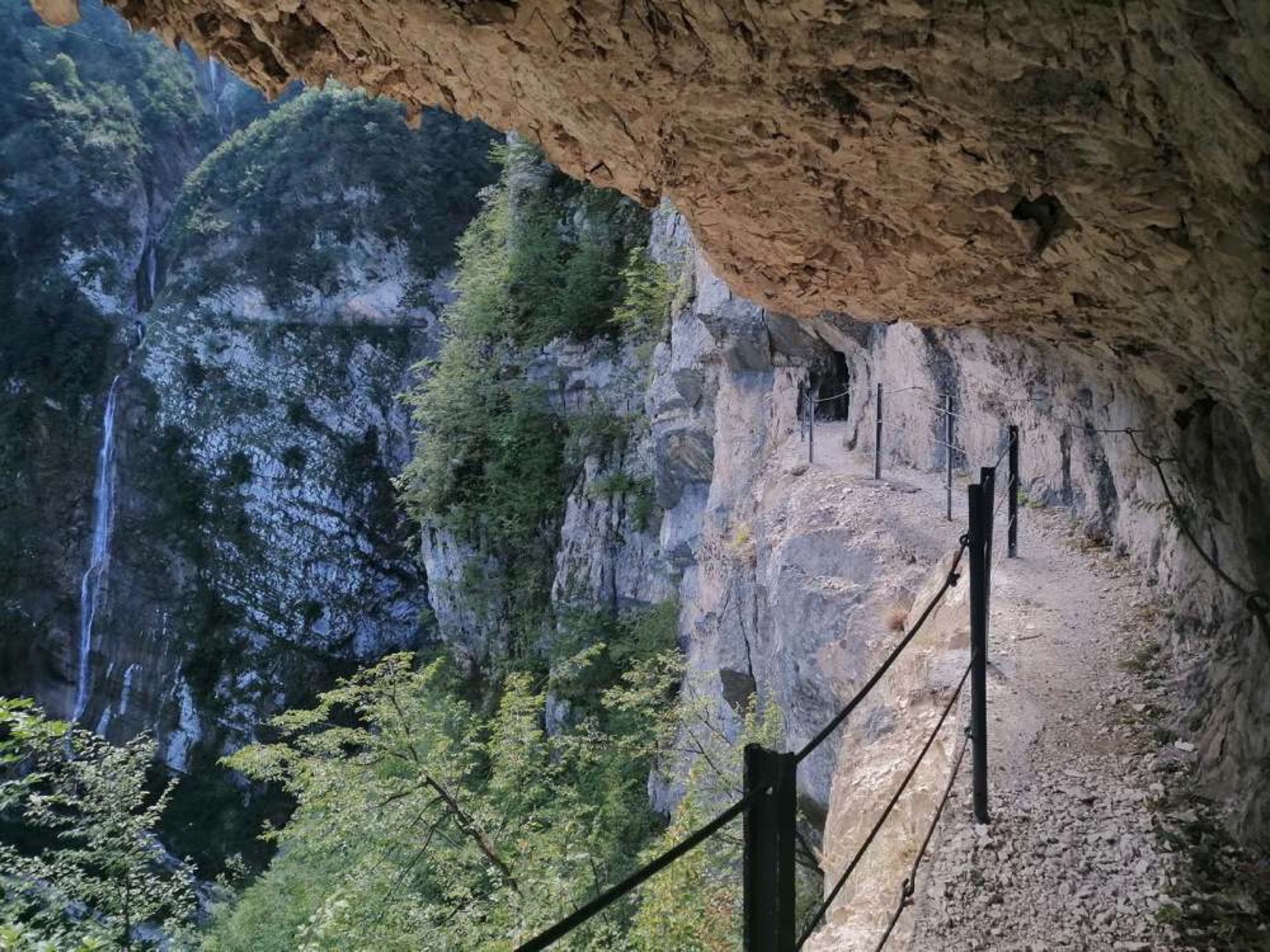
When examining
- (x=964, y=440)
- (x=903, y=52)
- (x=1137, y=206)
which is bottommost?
(x=964, y=440)

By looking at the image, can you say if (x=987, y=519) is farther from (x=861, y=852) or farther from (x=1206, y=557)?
(x=861, y=852)

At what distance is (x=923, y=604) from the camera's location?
201 inches

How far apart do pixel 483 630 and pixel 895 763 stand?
13.7 m

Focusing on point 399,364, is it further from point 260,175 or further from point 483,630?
point 483,630

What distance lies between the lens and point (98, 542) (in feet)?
82.0

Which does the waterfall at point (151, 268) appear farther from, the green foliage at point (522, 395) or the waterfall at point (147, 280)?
the green foliage at point (522, 395)

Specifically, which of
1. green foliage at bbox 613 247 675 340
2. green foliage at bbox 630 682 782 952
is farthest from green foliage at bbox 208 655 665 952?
green foliage at bbox 613 247 675 340

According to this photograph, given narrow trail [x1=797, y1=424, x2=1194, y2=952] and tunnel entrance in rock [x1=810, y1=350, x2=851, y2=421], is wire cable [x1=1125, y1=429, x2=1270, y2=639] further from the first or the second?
tunnel entrance in rock [x1=810, y1=350, x2=851, y2=421]

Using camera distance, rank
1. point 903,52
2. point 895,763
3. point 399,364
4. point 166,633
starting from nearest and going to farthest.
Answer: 1. point 903,52
2. point 895,763
3. point 166,633
4. point 399,364

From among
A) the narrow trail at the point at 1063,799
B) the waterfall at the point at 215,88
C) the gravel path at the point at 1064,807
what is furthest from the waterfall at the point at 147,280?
the gravel path at the point at 1064,807

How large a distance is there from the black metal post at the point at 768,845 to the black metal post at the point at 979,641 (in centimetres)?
152

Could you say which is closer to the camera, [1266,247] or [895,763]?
[1266,247]

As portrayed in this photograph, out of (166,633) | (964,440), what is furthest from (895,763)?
(166,633)

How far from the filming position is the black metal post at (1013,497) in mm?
5402
